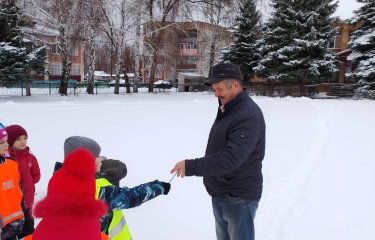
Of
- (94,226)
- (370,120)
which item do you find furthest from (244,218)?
(370,120)

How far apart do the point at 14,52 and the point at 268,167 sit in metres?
17.9

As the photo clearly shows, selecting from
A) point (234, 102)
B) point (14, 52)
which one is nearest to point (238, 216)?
point (234, 102)

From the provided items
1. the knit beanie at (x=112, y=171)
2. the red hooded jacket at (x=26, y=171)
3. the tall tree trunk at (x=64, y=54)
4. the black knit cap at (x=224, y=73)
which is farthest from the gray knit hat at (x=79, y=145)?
the tall tree trunk at (x=64, y=54)

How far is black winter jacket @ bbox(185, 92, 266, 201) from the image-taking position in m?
2.52

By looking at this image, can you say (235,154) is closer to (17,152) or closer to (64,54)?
(17,152)

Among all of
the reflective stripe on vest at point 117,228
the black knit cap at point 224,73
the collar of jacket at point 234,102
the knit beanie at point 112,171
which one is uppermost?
the black knit cap at point 224,73

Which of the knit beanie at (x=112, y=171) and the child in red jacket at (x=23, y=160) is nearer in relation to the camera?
the knit beanie at (x=112, y=171)

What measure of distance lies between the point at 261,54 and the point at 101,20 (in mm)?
13797

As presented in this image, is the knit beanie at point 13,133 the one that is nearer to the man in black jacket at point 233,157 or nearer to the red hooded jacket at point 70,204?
the man in black jacket at point 233,157

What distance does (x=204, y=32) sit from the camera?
28297mm

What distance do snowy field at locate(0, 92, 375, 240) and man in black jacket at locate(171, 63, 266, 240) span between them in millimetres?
1477

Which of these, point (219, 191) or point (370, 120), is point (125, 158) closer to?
point (219, 191)

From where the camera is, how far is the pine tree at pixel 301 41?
28578 mm

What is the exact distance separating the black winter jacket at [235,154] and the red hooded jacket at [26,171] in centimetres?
177
